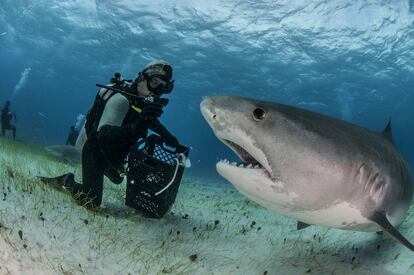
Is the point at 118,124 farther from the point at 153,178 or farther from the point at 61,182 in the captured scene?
the point at 61,182

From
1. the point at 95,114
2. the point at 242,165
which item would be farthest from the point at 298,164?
the point at 95,114

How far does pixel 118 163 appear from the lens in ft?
19.5

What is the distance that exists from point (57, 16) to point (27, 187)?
1242 inches

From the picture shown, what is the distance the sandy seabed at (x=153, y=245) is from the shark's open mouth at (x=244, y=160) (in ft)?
4.17

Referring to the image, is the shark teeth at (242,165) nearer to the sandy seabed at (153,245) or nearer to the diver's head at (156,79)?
the sandy seabed at (153,245)

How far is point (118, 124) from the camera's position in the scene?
539 centimetres

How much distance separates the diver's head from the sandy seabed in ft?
6.26

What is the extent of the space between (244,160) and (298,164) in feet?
1.61

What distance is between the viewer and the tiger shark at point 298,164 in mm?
3164

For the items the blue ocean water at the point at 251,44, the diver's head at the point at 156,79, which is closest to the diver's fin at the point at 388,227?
the diver's head at the point at 156,79

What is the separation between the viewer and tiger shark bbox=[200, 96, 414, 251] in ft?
10.4

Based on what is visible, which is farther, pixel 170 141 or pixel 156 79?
pixel 170 141

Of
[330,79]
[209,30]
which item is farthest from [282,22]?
[330,79]

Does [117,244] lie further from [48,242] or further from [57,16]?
[57,16]
